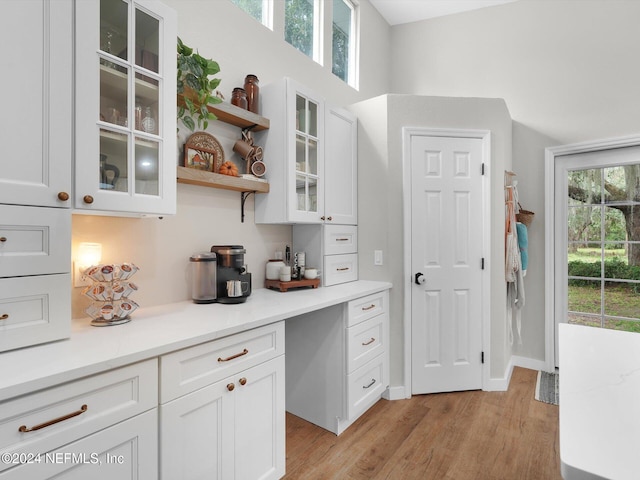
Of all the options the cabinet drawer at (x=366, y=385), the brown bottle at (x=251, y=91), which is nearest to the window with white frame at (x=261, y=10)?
the brown bottle at (x=251, y=91)

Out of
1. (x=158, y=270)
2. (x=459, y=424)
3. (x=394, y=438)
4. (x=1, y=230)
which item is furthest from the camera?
(x=459, y=424)

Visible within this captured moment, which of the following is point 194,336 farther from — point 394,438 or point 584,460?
point 394,438

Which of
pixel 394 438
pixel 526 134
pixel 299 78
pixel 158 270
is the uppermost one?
pixel 299 78

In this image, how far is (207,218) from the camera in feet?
7.21

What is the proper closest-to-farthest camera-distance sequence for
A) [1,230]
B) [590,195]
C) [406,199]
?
[1,230], [406,199], [590,195]

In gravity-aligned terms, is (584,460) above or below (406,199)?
below

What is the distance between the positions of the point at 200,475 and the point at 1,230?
1.12 metres

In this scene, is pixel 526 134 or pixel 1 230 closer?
pixel 1 230

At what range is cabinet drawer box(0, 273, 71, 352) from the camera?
3.80 ft

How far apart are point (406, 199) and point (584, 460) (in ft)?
7.67

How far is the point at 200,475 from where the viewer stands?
1376 millimetres

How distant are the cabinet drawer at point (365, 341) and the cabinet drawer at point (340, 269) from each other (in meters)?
0.39

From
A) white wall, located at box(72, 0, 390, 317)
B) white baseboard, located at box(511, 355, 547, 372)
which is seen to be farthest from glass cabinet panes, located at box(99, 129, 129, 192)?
white baseboard, located at box(511, 355, 547, 372)

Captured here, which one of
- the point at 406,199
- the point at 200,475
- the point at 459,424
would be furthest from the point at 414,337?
the point at 200,475
